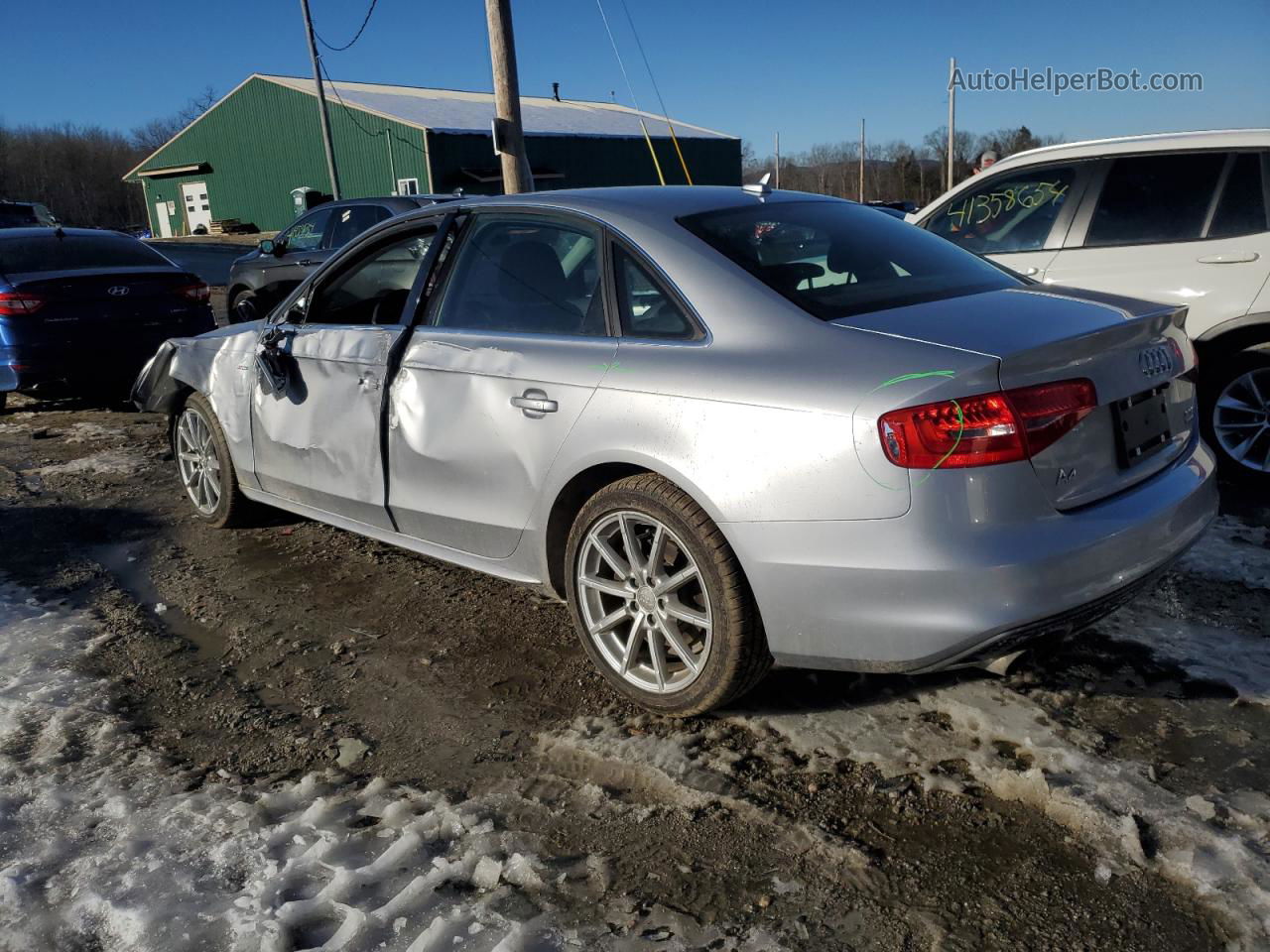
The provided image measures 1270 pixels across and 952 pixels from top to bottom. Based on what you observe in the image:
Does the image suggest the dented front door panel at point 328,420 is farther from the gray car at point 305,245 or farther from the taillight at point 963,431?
the gray car at point 305,245

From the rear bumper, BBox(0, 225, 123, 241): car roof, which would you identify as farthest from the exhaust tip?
BBox(0, 225, 123, 241): car roof

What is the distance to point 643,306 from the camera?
10.6 feet

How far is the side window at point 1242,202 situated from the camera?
16.8 ft

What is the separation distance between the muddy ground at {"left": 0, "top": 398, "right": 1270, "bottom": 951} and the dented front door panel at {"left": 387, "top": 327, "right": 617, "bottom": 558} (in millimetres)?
515

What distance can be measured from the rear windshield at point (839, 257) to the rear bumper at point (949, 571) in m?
0.68

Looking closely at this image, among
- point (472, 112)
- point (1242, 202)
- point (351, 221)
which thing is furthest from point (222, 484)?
point (472, 112)

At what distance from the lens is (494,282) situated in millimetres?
3771

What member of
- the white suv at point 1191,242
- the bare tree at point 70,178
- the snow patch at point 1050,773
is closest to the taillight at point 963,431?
the snow patch at point 1050,773

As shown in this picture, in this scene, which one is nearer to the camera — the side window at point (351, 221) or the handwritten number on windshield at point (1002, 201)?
the handwritten number on windshield at point (1002, 201)

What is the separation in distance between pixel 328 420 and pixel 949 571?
2.70m

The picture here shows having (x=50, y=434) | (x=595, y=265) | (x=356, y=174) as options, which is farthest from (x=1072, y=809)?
(x=356, y=174)

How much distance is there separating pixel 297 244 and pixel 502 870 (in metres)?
10.9

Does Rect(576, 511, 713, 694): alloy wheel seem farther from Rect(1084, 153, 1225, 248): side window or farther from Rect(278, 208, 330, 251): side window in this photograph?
Rect(278, 208, 330, 251): side window

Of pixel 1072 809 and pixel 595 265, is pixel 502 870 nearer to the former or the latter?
pixel 1072 809
